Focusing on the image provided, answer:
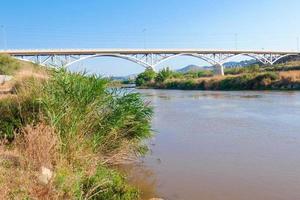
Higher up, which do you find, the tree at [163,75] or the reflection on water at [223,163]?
the tree at [163,75]

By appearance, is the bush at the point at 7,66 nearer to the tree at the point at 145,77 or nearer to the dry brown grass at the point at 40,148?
the dry brown grass at the point at 40,148

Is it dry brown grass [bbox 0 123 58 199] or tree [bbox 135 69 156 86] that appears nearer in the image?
dry brown grass [bbox 0 123 58 199]

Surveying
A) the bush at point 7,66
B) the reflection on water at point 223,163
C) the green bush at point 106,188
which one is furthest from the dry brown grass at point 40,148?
the bush at point 7,66

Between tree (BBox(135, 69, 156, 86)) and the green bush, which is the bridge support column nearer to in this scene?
tree (BBox(135, 69, 156, 86))

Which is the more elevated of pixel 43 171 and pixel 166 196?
pixel 43 171

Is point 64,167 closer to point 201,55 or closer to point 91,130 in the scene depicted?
→ point 91,130

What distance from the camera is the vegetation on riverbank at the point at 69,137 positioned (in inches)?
189

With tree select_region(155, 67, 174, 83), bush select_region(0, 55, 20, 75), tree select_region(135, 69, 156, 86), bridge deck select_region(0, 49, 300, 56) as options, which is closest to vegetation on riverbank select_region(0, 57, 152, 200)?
bush select_region(0, 55, 20, 75)

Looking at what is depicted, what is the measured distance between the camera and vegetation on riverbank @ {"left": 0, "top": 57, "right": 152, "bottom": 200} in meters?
4.81

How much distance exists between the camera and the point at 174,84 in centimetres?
6109

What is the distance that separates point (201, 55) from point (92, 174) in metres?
72.1

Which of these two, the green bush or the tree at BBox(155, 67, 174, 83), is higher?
the tree at BBox(155, 67, 174, 83)

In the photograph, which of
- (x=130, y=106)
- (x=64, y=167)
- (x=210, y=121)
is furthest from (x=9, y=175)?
(x=210, y=121)

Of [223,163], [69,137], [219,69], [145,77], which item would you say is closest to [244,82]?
[145,77]
